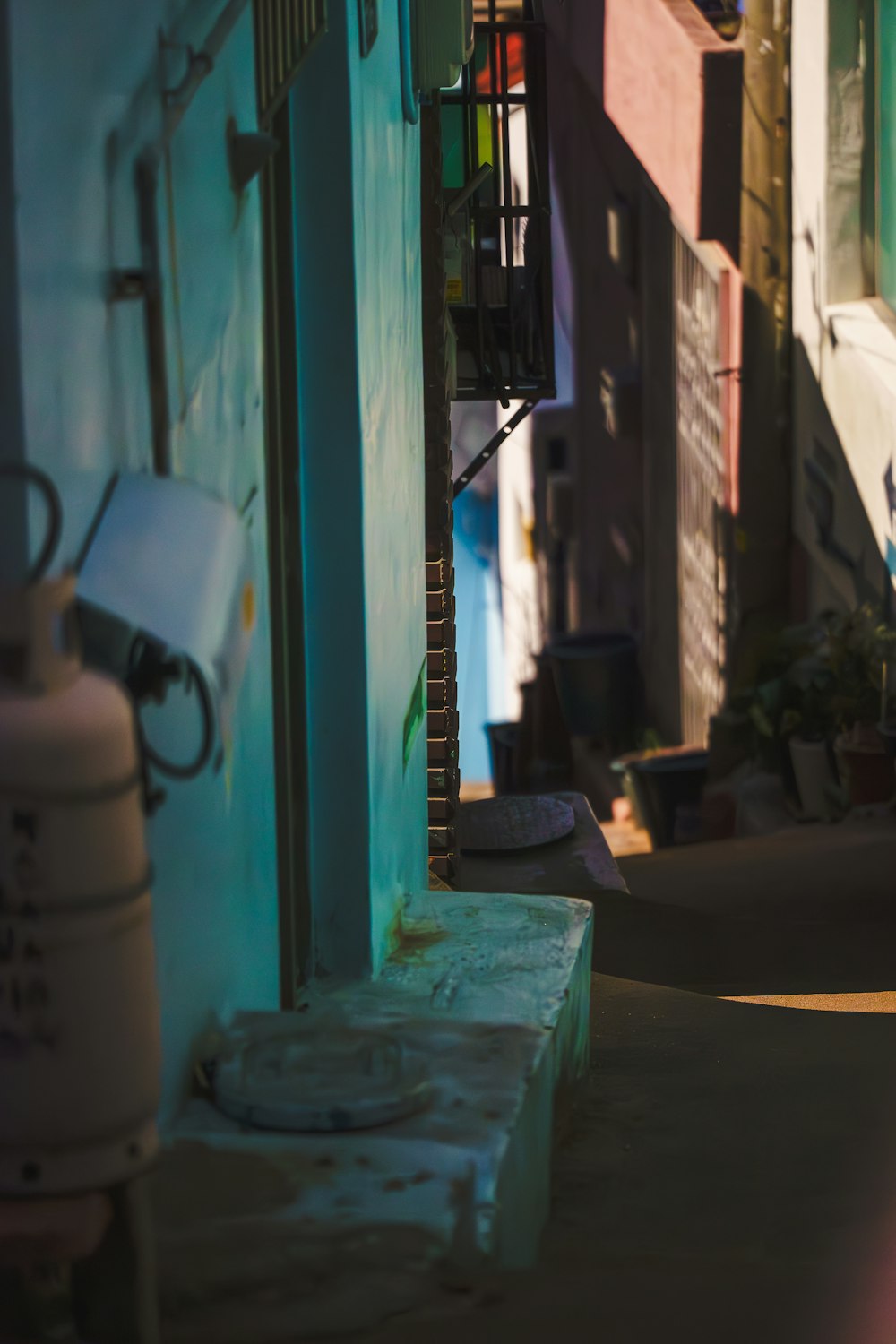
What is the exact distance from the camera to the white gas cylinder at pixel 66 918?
1852mm

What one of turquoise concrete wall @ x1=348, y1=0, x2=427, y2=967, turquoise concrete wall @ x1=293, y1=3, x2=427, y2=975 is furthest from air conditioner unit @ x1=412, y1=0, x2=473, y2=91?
turquoise concrete wall @ x1=293, y1=3, x2=427, y2=975

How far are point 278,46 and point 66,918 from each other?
1.82 m

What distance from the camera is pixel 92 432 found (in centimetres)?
218

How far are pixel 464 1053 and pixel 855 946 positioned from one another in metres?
4.02

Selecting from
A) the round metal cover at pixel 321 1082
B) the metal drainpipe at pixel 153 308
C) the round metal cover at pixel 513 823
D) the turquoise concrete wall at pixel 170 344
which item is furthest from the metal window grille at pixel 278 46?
the round metal cover at pixel 513 823

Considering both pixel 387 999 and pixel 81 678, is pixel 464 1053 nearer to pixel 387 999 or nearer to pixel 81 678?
pixel 387 999

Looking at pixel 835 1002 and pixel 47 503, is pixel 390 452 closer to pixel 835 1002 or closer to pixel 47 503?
pixel 47 503

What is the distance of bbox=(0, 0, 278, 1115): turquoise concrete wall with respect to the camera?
202cm

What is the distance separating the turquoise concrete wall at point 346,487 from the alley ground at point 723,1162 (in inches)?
30.6

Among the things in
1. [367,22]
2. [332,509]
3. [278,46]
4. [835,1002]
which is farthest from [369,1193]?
[835,1002]

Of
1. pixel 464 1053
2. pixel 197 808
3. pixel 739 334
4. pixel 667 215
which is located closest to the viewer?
pixel 197 808

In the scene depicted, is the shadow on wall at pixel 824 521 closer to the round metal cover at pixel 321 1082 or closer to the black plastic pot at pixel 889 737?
the black plastic pot at pixel 889 737

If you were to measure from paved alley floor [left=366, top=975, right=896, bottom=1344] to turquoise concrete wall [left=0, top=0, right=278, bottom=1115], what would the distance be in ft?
2.39

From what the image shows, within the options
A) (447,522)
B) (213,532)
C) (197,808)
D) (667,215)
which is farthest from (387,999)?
(667,215)
